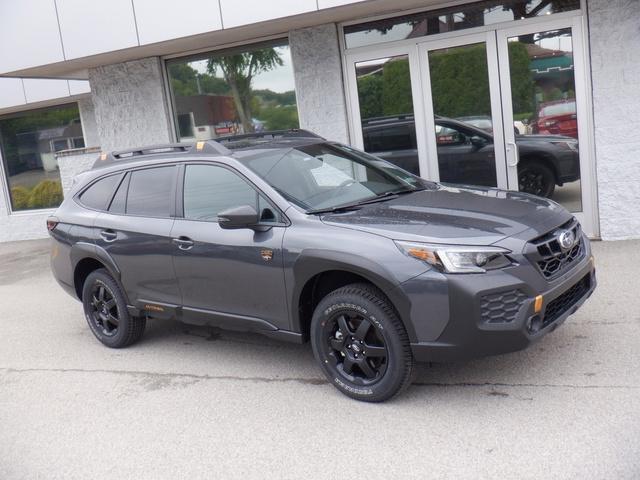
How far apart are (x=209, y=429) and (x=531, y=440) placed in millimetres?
1984

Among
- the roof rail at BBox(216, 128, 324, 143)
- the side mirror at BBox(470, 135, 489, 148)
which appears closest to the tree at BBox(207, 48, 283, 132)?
the side mirror at BBox(470, 135, 489, 148)

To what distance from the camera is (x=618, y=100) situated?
7.80 m

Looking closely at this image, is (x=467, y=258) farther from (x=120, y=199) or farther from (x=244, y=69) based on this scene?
(x=244, y=69)

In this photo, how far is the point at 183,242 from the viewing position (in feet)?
17.2

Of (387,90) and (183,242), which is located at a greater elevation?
(387,90)

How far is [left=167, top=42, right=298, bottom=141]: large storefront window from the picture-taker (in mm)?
9734

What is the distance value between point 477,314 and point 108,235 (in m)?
3.41

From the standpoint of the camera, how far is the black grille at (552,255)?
164 inches

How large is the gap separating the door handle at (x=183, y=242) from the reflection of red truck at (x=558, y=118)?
4898 mm

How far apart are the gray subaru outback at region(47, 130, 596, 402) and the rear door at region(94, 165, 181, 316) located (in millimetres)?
15

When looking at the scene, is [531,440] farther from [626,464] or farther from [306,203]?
[306,203]

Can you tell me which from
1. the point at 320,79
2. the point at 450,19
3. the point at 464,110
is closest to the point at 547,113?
the point at 464,110

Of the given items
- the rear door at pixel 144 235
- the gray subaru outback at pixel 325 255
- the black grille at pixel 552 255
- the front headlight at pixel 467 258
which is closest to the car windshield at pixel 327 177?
the gray subaru outback at pixel 325 255

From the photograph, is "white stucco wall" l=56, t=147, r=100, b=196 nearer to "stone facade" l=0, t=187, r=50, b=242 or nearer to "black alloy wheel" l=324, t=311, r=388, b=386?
"stone facade" l=0, t=187, r=50, b=242
